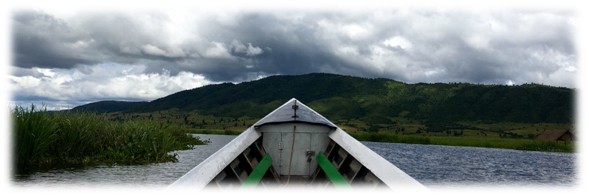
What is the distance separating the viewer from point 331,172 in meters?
9.22

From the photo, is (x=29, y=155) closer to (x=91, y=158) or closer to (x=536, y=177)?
(x=91, y=158)

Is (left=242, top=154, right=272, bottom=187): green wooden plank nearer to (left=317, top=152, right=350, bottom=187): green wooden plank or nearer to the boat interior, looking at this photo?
the boat interior

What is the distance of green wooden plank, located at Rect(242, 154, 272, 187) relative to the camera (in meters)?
8.38

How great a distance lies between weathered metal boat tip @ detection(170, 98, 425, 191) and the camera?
912 centimetres

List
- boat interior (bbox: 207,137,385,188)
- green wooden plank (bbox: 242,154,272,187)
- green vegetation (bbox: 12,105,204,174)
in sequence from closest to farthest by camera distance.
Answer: green wooden plank (bbox: 242,154,272,187), boat interior (bbox: 207,137,385,188), green vegetation (bbox: 12,105,204,174)

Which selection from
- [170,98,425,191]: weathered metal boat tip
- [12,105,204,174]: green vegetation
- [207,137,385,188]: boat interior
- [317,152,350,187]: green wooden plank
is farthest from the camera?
[12,105,204,174]: green vegetation

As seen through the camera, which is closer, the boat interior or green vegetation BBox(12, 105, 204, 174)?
the boat interior

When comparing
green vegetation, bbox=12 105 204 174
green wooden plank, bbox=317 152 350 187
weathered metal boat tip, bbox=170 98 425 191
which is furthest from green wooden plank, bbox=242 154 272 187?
green vegetation, bbox=12 105 204 174

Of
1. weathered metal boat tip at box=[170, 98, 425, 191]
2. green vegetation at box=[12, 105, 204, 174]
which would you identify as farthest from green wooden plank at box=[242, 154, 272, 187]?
green vegetation at box=[12, 105, 204, 174]

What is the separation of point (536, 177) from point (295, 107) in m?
33.1

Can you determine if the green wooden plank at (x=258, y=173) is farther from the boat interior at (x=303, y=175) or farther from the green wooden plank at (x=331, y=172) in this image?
the green wooden plank at (x=331, y=172)

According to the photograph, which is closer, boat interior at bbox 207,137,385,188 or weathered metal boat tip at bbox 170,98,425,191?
boat interior at bbox 207,137,385,188

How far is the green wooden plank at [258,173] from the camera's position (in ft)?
27.5

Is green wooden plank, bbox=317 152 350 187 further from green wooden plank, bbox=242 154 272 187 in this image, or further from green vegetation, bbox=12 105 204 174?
green vegetation, bbox=12 105 204 174
